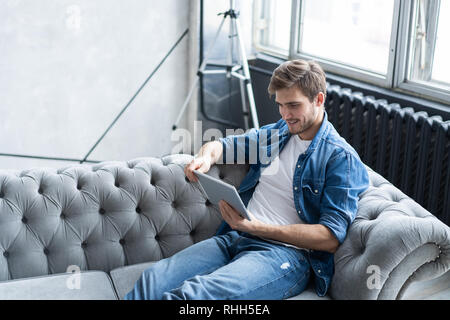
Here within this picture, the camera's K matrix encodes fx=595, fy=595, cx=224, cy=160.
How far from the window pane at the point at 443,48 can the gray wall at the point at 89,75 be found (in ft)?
5.46

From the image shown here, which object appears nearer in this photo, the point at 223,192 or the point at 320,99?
the point at 223,192

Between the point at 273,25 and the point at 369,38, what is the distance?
0.99 meters

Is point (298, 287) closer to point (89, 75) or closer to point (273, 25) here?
point (89, 75)

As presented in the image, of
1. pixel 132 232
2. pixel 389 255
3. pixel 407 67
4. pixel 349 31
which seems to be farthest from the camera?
pixel 349 31

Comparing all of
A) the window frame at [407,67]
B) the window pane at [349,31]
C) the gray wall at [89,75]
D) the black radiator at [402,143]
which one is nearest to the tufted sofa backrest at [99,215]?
the black radiator at [402,143]

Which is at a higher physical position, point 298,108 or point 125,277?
point 298,108

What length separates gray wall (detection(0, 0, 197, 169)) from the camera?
139 inches

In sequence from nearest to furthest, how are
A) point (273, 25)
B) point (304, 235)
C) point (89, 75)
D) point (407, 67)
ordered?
1. point (304, 235)
2. point (407, 67)
3. point (89, 75)
4. point (273, 25)

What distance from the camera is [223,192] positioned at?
1787 millimetres

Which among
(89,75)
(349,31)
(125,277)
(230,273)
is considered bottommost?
(125,277)

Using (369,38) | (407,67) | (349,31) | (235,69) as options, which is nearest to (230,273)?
(407,67)
